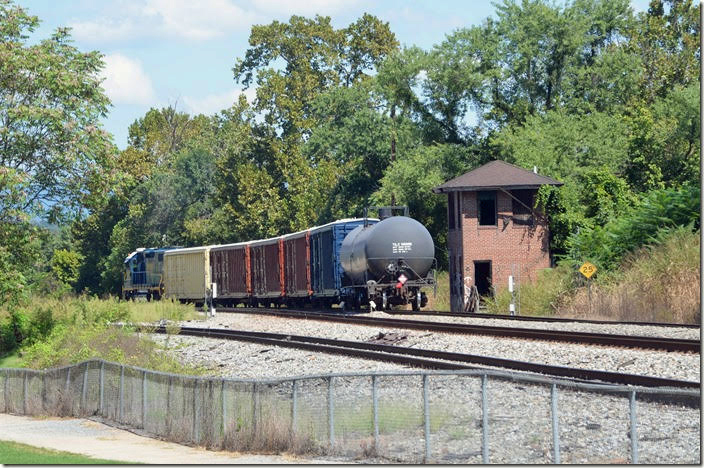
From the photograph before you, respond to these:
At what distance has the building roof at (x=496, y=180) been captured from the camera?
1927 inches

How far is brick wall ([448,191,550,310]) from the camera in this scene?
48.8 m

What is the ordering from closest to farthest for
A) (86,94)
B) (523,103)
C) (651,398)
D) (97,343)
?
(651,398), (97,343), (86,94), (523,103)

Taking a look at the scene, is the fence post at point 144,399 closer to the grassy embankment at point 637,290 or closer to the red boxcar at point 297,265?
the grassy embankment at point 637,290

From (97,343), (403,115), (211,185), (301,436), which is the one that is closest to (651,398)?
(301,436)

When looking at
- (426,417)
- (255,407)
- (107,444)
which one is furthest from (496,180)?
(426,417)

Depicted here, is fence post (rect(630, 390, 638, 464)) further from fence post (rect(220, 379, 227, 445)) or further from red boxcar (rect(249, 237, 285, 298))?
red boxcar (rect(249, 237, 285, 298))

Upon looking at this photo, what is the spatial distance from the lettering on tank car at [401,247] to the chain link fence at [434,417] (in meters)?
20.9

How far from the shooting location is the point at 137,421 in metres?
19.1

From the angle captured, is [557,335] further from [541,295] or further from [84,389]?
[541,295]

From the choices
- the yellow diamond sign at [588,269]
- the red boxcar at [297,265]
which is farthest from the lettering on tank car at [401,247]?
the red boxcar at [297,265]

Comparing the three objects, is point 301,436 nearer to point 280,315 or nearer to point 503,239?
point 280,315

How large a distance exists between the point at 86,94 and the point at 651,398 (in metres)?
28.4

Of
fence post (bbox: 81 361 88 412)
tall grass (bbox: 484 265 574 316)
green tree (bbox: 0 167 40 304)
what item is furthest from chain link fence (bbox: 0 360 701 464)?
tall grass (bbox: 484 265 574 316)

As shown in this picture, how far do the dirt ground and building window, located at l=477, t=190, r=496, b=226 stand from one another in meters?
30.5
